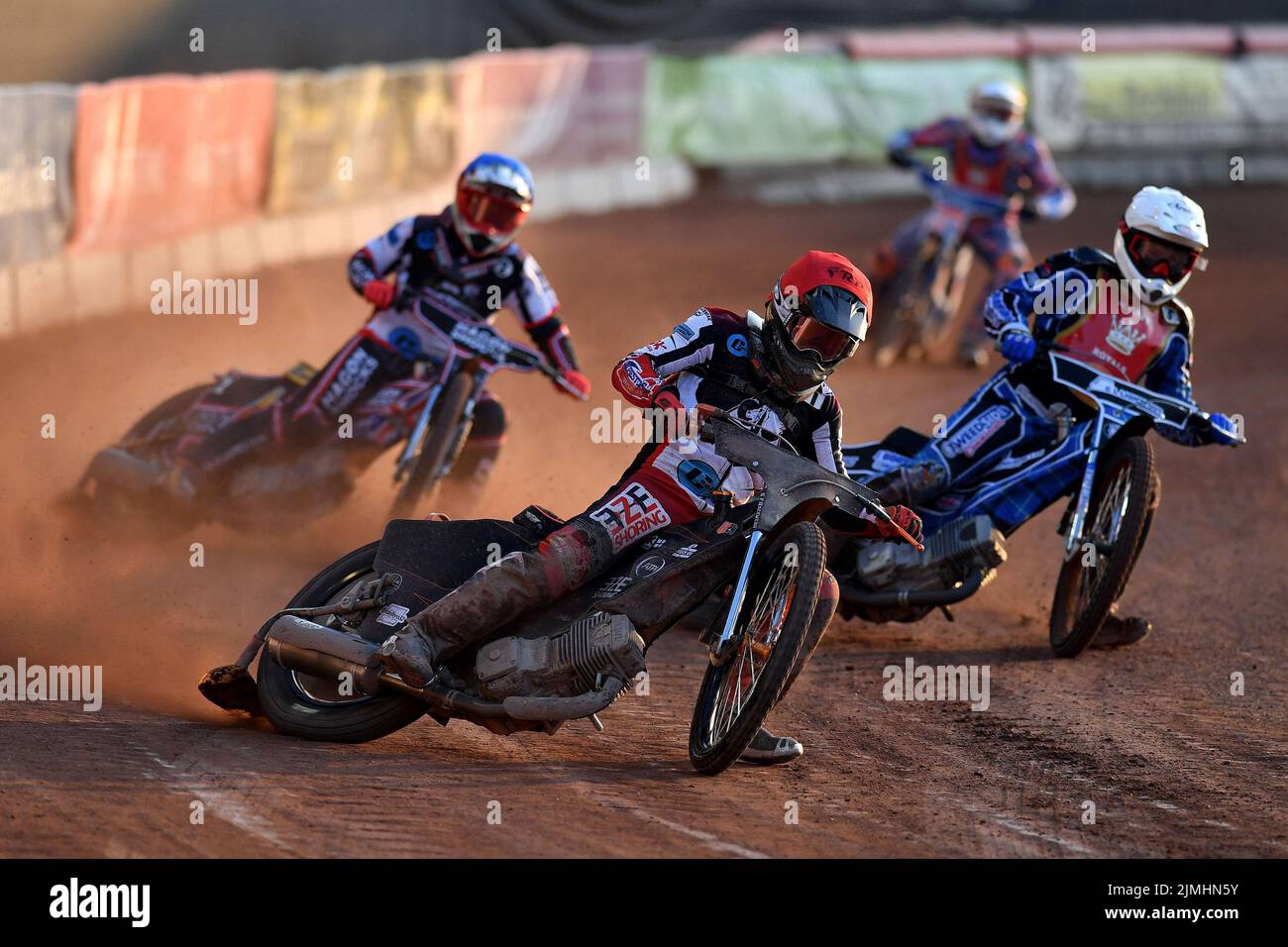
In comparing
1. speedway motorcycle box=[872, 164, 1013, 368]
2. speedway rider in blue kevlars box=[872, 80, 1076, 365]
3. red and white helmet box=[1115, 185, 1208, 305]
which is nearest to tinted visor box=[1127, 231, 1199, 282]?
red and white helmet box=[1115, 185, 1208, 305]

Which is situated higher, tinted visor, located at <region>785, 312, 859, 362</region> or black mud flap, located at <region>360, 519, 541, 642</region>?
Result: tinted visor, located at <region>785, 312, 859, 362</region>

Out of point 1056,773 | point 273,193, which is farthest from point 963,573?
point 273,193

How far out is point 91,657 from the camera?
7.75m

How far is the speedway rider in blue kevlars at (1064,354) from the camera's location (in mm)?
9195

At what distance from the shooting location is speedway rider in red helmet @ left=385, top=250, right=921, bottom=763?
22.1 feet

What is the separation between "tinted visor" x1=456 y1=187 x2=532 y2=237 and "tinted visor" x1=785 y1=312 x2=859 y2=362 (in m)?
3.33

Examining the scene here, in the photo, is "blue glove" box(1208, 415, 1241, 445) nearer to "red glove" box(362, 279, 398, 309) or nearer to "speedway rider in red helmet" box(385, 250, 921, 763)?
"speedway rider in red helmet" box(385, 250, 921, 763)

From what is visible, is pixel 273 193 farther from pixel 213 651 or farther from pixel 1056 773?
pixel 1056 773

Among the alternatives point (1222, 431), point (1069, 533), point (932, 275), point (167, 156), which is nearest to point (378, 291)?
point (1069, 533)

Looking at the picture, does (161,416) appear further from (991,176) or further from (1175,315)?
(991,176)

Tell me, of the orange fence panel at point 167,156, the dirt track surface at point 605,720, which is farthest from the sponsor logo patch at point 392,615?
the orange fence panel at point 167,156

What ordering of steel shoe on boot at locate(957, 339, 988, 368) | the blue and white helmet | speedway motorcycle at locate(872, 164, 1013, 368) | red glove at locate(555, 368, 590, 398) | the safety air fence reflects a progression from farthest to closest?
steel shoe on boot at locate(957, 339, 988, 368) < speedway motorcycle at locate(872, 164, 1013, 368) < the safety air fence < the blue and white helmet < red glove at locate(555, 368, 590, 398)

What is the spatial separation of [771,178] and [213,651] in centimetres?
1703

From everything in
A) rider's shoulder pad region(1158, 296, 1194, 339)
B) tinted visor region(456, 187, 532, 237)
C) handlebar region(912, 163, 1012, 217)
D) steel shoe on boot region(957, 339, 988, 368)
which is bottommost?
rider's shoulder pad region(1158, 296, 1194, 339)
